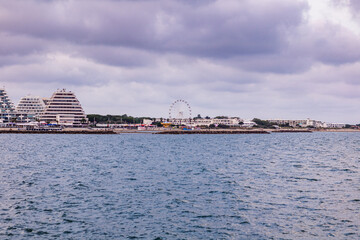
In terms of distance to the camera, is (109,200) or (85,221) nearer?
(85,221)

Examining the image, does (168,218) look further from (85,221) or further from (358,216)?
(358,216)

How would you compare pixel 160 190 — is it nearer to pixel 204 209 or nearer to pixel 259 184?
pixel 204 209

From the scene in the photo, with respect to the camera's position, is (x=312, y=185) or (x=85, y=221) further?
(x=312, y=185)

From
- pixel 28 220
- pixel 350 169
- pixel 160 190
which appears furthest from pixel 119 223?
pixel 350 169

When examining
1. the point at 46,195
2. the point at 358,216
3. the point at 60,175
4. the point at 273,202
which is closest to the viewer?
the point at 358,216

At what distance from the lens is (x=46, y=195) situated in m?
33.6

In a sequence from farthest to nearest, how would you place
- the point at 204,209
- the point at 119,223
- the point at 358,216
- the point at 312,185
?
the point at 312,185, the point at 204,209, the point at 358,216, the point at 119,223

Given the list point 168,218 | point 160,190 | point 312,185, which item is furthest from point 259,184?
point 168,218

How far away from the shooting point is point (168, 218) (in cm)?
2633

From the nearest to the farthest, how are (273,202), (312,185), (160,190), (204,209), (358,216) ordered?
(358,216)
(204,209)
(273,202)
(160,190)
(312,185)

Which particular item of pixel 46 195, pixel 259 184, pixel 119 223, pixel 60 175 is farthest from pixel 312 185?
pixel 60 175

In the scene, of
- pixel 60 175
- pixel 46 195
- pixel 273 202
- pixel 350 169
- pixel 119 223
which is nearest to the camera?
pixel 119 223

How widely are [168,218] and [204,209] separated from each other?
146 inches

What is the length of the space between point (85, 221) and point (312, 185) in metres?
26.4
